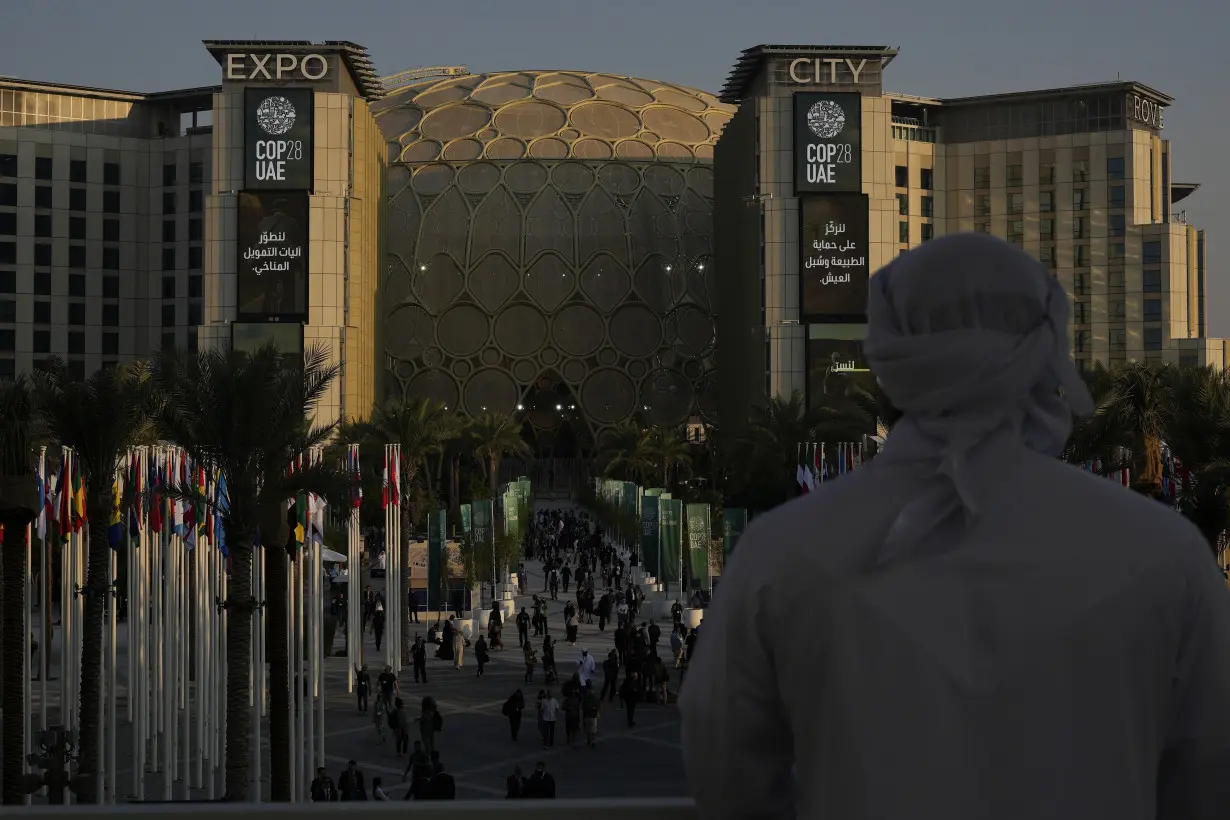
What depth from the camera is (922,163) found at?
104125 mm

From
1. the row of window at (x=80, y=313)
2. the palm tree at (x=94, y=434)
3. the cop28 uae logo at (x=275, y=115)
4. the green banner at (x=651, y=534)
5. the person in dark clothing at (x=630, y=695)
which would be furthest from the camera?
the row of window at (x=80, y=313)

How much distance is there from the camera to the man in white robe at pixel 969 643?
1.98 m

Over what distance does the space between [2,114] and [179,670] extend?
3239 inches

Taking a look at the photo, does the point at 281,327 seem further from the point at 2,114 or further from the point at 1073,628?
the point at 1073,628

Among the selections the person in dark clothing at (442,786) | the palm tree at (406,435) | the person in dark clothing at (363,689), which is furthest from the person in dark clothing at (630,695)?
the palm tree at (406,435)

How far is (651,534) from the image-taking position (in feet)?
150

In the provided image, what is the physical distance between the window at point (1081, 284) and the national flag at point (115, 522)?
83041mm

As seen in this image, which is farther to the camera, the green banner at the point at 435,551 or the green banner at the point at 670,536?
the green banner at the point at 670,536

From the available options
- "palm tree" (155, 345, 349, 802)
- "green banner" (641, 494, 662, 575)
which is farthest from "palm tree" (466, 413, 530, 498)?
"palm tree" (155, 345, 349, 802)

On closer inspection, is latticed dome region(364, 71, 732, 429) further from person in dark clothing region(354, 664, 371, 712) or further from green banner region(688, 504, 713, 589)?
person in dark clothing region(354, 664, 371, 712)

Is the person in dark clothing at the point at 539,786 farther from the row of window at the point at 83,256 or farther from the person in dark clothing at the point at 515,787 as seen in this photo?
the row of window at the point at 83,256

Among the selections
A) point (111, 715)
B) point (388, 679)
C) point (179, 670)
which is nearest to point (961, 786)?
point (111, 715)

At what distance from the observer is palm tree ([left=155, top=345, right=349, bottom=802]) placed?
2133cm

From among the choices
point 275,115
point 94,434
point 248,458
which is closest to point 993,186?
point 275,115
